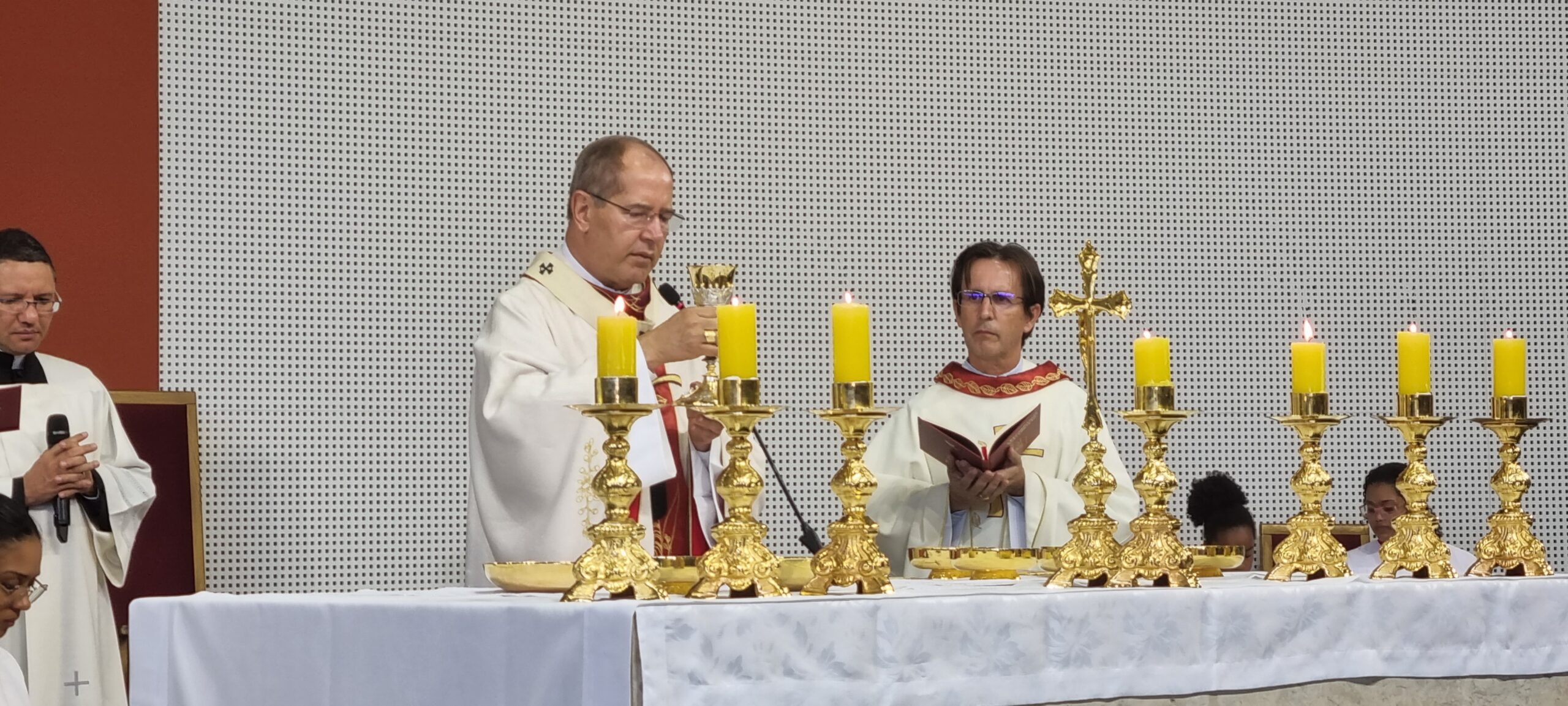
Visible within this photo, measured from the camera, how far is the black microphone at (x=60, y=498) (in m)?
4.90

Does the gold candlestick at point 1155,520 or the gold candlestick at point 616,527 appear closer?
the gold candlestick at point 616,527

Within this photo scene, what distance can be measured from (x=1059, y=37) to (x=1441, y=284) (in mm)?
1719

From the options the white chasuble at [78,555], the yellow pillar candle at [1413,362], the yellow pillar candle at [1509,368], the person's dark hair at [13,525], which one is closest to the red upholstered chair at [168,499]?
the white chasuble at [78,555]

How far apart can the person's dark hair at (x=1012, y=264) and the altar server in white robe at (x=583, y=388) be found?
Result: 0.68 metres

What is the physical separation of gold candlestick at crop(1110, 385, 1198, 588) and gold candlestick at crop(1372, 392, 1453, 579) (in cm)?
41

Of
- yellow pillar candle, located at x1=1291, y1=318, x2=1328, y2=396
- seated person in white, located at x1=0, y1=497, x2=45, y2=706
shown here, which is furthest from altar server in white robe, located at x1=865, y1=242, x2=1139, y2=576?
seated person in white, located at x1=0, y1=497, x2=45, y2=706

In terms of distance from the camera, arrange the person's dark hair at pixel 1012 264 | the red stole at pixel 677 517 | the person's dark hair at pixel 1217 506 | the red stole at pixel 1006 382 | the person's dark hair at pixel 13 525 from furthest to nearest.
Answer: the person's dark hair at pixel 1217 506 → the red stole at pixel 1006 382 → the person's dark hair at pixel 1012 264 → the red stole at pixel 677 517 → the person's dark hair at pixel 13 525

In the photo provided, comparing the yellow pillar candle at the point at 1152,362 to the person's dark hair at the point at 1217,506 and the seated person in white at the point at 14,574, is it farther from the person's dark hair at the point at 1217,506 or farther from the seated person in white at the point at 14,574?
the person's dark hair at the point at 1217,506

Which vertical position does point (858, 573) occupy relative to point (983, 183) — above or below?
below

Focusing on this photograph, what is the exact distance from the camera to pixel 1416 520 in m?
3.10

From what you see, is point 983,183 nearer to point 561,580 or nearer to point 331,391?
point 331,391

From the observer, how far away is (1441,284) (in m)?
6.75

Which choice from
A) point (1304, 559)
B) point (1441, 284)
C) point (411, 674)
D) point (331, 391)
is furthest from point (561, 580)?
point (1441, 284)

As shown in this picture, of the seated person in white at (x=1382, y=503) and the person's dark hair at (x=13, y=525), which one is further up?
the person's dark hair at (x=13, y=525)
